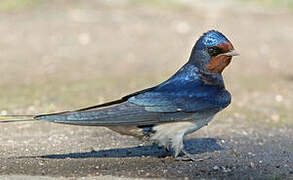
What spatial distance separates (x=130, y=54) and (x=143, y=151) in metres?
4.86

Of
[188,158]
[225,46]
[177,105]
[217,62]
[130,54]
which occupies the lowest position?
[188,158]

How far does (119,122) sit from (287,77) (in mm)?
5145

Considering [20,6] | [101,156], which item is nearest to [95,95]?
[101,156]

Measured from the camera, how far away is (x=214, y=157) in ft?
18.1

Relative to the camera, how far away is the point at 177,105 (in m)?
5.14

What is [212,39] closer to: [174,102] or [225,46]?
Result: [225,46]

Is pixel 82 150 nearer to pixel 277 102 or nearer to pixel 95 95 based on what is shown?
pixel 95 95

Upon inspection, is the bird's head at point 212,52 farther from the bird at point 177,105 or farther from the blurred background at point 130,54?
the blurred background at point 130,54

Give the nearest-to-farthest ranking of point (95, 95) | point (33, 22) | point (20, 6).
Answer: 1. point (95, 95)
2. point (33, 22)
3. point (20, 6)

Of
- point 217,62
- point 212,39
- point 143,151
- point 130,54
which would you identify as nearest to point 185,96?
point 217,62

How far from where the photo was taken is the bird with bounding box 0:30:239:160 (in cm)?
503

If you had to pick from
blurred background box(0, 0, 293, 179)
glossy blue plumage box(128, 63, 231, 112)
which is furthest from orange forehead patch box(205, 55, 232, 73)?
blurred background box(0, 0, 293, 179)

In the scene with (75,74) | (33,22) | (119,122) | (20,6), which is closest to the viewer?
(119,122)

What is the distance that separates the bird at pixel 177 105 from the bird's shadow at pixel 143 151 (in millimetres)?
326
